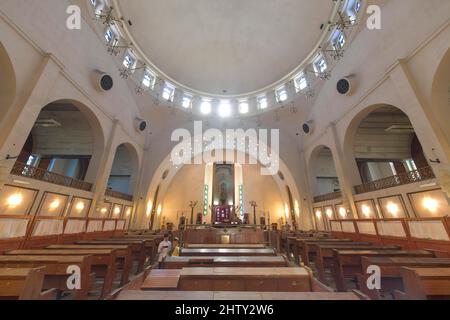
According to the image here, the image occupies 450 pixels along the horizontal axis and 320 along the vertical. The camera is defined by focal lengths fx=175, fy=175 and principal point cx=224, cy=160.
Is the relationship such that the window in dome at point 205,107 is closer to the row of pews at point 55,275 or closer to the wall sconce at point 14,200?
the wall sconce at point 14,200

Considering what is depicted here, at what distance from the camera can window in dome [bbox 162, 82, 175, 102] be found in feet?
48.8

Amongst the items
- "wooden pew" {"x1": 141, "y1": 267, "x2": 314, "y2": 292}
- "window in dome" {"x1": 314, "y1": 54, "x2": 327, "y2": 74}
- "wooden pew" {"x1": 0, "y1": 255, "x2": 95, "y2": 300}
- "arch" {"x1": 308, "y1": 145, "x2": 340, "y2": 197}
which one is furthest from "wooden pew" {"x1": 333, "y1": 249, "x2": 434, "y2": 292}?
"window in dome" {"x1": 314, "y1": 54, "x2": 327, "y2": 74}

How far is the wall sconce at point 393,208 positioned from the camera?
304 inches

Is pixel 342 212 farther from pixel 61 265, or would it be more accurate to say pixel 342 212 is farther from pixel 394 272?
pixel 61 265

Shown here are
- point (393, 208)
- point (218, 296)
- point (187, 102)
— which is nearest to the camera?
point (218, 296)

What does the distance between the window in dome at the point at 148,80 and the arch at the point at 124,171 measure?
5169mm

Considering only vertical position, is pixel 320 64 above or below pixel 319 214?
above

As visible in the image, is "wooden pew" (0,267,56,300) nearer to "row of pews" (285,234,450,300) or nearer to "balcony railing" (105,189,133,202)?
"row of pews" (285,234,450,300)

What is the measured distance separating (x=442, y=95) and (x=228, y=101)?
13.7 meters

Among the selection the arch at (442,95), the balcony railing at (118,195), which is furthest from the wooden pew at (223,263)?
the balcony railing at (118,195)

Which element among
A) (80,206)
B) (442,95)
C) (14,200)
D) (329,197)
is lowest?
(14,200)

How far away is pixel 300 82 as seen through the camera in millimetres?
14125

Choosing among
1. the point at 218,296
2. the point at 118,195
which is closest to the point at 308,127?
the point at 218,296
